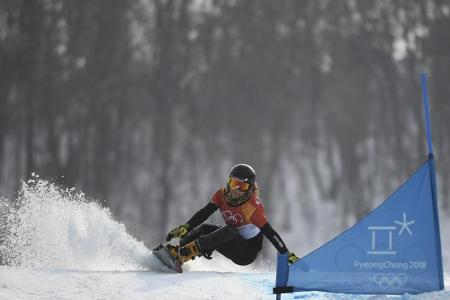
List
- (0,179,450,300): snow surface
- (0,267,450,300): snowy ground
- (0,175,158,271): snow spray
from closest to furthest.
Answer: (0,267,450,300): snowy ground
(0,179,450,300): snow surface
(0,175,158,271): snow spray

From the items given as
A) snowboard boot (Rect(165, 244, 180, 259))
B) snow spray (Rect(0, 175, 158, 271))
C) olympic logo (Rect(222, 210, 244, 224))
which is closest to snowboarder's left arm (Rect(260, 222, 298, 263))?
olympic logo (Rect(222, 210, 244, 224))

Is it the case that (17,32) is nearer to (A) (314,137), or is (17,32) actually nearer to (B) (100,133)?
(B) (100,133)

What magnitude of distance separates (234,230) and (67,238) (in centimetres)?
205

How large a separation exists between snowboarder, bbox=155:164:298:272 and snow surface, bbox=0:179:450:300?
25 centimetres

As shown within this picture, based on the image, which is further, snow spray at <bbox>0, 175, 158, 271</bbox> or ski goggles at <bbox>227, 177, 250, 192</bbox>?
snow spray at <bbox>0, 175, 158, 271</bbox>

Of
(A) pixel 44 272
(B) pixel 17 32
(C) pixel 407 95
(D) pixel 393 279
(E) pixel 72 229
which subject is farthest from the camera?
(C) pixel 407 95

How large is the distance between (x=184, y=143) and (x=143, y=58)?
3184 mm

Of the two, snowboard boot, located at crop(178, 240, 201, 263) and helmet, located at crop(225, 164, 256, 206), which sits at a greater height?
helmet, located at crop(225, 164, 256, 206)

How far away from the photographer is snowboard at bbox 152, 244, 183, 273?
24.6 feet

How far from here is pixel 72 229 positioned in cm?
837

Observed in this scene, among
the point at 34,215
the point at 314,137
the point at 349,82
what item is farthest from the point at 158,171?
the point at 34,215

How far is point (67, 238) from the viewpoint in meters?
8.29

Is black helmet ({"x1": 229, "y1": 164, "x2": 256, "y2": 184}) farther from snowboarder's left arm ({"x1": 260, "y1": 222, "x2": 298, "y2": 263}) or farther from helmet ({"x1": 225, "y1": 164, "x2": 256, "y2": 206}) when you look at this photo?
snowboarder's left arm ({"x1": 260, "y1": 222, "x2": 298, "y2": 263})

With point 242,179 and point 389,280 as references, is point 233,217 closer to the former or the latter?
point 242,179
